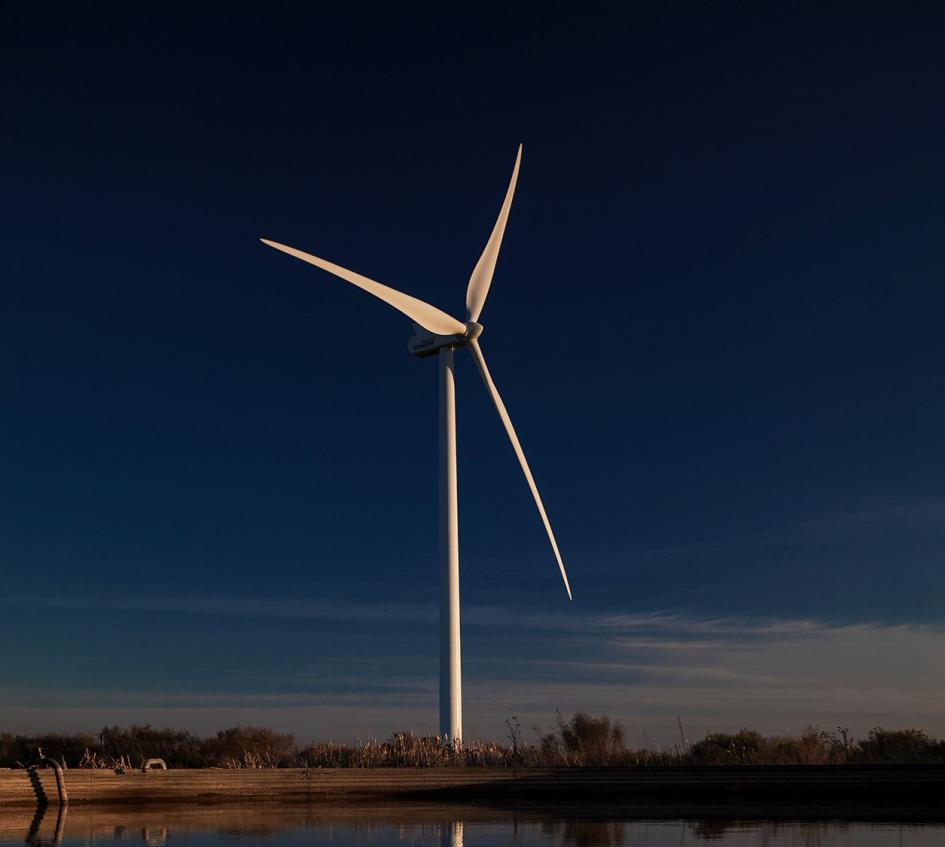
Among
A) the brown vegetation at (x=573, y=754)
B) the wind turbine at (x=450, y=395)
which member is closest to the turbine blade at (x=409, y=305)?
the wind turbine at (x=450, y=395)

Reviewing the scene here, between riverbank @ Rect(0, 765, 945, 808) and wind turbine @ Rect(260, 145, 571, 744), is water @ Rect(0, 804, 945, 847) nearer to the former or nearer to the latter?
riverbank @ Rect(0, 765, 945, 808)

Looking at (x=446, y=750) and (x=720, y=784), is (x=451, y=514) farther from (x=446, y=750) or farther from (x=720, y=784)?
(x=720, y=784)

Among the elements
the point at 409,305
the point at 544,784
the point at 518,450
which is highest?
the point at 409,305

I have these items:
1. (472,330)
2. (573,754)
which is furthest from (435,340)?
(573,754)

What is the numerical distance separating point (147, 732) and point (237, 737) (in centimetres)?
510

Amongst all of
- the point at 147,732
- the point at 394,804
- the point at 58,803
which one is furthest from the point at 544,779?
the point at 147,732

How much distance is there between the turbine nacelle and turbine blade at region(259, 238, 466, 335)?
0.64 ft

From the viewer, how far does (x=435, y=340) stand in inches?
1789

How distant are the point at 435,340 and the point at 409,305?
1.96 meters

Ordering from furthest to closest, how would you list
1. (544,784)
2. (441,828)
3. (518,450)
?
(518,450) → (544,784) → (441,828)

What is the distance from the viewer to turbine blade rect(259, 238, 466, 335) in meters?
42.1

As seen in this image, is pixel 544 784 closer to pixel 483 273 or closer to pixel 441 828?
pixel 441 828

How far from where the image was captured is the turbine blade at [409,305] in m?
42.1

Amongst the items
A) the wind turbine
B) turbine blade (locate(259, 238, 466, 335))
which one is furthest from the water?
turbine blade (locate(259, 238, 466, 335))
